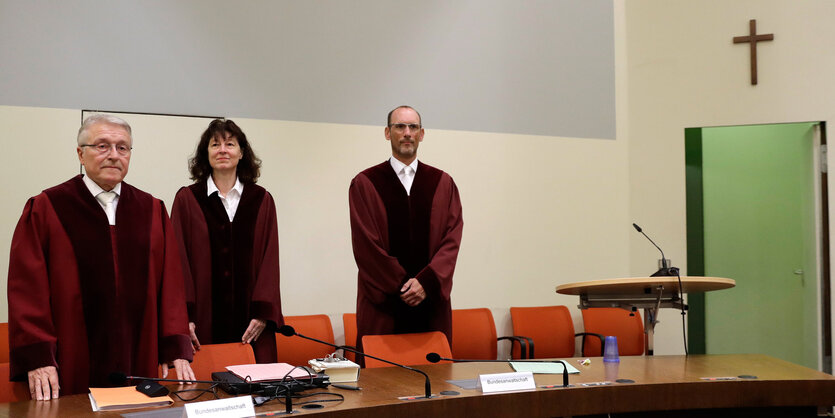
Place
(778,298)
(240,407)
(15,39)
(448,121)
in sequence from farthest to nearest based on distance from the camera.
A: (778,298) → (448,121) → (15,39) → (240,407)

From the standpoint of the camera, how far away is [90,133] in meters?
2.79

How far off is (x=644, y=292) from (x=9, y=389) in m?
2.52

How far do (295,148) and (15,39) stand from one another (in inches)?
67.0

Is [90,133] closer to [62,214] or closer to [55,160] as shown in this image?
[62,214]

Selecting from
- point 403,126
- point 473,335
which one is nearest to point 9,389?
point 403,126

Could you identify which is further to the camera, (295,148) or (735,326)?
(735,326)

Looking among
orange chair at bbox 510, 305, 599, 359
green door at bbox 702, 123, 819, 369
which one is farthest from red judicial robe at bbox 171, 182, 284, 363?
green door at bbox 702, 123, 819, 369

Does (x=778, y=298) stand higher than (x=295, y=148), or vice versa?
(x=295, y=148)

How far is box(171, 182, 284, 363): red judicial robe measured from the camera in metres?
3.77

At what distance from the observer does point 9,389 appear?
8.43ft

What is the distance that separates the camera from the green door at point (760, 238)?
18.9 ft

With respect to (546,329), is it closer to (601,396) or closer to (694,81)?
(694,81)

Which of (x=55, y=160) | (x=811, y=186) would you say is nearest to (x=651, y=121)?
(x=811, y=186)

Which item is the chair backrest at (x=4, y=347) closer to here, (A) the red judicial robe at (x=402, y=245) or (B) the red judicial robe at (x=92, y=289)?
(B) the red judicial robe at (x=92, y=289)
